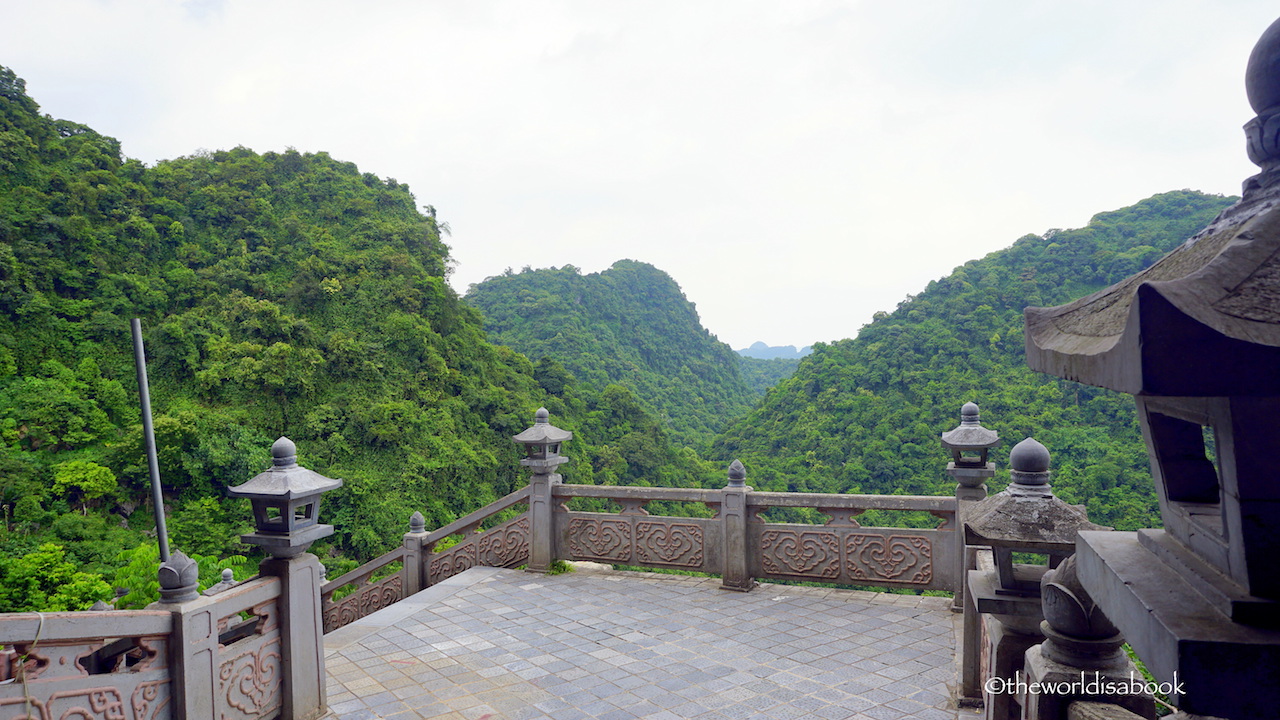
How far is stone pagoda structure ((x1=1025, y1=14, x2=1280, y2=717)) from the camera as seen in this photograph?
4.23 ft

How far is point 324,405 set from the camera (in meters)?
22.5

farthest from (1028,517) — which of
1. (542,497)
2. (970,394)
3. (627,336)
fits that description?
(627,336)

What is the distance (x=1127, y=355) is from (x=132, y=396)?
26768 mm

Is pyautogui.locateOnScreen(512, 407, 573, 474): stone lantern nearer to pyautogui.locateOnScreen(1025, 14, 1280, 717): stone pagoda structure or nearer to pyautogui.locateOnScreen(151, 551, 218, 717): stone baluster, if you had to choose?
pyautogui.locateOnScreen(151, 551, 218, 717): stone baluster

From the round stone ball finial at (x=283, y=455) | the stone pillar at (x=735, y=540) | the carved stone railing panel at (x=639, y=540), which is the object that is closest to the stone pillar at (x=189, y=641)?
the round stone ball finial at (x=283, y=455)

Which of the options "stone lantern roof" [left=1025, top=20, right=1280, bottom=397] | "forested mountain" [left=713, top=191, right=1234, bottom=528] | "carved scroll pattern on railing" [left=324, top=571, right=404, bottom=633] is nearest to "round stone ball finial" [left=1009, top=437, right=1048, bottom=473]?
"stone lantern roof" [left=1025, top=20, right=1280, bottom=397]

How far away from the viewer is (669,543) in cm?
827

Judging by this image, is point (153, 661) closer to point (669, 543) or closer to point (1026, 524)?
point (1026, 524)

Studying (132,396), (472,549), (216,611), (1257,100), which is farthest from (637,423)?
(1257,100)

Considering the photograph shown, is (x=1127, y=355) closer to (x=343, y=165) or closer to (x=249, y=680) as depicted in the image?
(x=249, y=680)

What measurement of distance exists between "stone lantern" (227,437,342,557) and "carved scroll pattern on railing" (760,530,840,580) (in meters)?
4.75

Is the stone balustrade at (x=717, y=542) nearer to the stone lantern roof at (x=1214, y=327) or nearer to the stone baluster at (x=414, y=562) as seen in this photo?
the stone baluster at (x=414, y=562)

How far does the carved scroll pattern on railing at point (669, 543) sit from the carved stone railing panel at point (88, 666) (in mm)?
5206

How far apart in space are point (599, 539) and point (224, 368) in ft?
62.0
